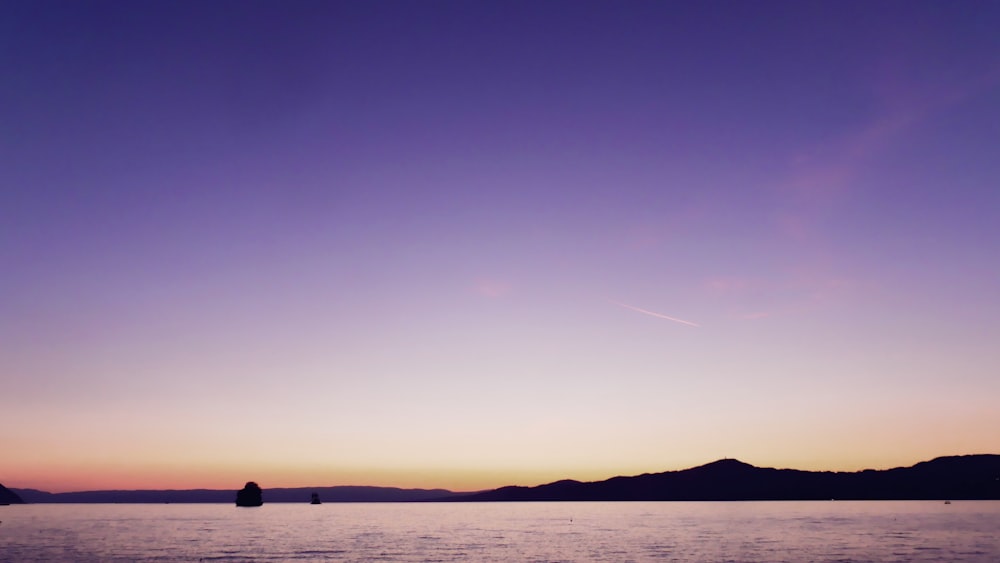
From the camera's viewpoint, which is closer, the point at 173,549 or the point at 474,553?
the point at 474,553

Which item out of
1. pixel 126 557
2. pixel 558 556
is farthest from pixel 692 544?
pixel 126 557

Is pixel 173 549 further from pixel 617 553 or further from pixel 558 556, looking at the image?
pixel 617 553

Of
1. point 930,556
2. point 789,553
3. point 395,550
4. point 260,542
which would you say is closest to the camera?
point 930,556

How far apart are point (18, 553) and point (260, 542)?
130 ft

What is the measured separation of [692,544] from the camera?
12188 centimetres

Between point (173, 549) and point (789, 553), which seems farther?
point (173, 549)

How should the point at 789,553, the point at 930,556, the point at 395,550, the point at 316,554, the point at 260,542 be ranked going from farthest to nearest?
the point at 260,542 → the point at 395,550 → the point at 316,554 → the point at 789,553 → the point at 930,556

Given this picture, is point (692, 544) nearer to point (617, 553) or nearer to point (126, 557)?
point (617, 553)

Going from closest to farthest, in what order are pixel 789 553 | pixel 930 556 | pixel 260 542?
pixel 930 556 < pixel 789 553 < pixel 260 542

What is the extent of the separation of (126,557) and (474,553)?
4914 centimetres

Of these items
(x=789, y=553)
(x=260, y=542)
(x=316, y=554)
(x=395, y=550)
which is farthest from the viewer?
(x=260, y=542)

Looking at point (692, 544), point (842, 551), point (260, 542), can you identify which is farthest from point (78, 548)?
point (842, 551)

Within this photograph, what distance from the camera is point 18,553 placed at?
107m

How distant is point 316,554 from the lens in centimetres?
10931
